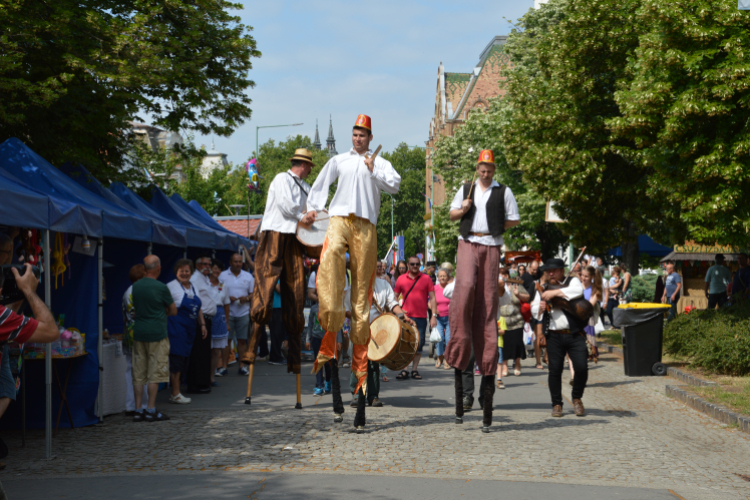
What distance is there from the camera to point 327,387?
1139 cm

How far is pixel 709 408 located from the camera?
9.33 metres

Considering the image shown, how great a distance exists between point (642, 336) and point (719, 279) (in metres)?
7.80

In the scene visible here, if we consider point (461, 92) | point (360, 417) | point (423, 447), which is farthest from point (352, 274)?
point (461, 92)

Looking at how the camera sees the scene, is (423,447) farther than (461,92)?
No

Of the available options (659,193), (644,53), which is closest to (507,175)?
(659,193)

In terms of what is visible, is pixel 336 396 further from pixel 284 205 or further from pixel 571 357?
pixel 571 357

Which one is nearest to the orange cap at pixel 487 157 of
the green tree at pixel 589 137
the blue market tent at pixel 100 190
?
the blue market tent at pixel 100 190

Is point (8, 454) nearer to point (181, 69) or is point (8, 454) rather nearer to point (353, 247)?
point (353, 247)

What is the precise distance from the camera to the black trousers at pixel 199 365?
11.2 m

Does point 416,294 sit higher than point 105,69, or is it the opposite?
point 105,69

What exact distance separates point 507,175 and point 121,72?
29.7 metres

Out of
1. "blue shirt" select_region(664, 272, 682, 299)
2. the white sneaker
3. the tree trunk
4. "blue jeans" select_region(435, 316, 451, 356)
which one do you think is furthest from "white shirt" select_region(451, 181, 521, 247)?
the tree trunk

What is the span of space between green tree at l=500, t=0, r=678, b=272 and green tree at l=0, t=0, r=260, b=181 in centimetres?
1155

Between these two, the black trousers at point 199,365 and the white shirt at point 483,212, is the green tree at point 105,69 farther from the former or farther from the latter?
the white shirt at point 483,212
